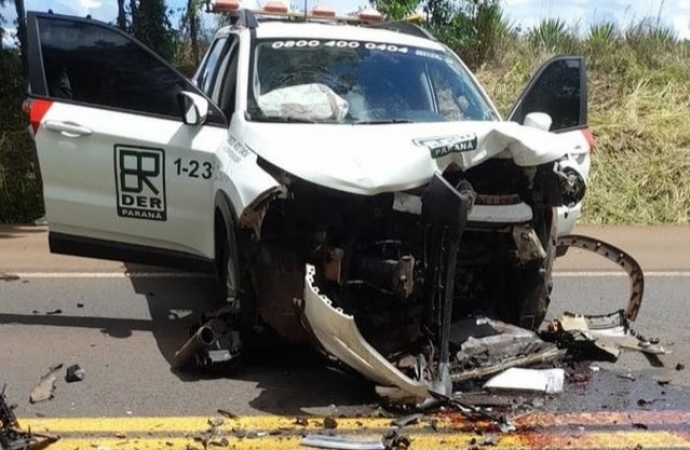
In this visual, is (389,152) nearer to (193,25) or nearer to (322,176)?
(322,176)

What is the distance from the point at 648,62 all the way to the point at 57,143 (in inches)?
524

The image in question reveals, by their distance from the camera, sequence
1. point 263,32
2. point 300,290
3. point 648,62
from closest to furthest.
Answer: point 300,290 < point 263,32 < point 648,62

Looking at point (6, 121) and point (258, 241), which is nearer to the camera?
point (258, 241)

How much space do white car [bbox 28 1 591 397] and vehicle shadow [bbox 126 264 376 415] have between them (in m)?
0.21

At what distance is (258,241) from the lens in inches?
176

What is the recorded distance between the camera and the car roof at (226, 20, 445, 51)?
19.6ft

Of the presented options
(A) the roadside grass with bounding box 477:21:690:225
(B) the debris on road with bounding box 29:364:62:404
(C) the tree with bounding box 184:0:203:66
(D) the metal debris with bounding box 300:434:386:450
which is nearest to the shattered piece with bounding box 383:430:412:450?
(D) the metal debris with bounding box 300:434:386:450

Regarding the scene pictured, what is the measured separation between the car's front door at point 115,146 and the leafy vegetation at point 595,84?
649 cm

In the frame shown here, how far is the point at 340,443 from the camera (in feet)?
12.6

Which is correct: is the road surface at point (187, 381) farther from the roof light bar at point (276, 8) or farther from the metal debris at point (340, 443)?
the roof light bar at point (276, 8)

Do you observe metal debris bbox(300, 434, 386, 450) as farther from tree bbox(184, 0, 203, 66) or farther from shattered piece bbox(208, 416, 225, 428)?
tree bbox(184, 0, 203, 66)

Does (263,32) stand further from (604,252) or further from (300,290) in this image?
(604,252)

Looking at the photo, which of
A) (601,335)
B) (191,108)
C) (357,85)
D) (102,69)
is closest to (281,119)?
(191,108)

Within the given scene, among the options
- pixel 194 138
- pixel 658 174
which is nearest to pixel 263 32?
pixel 194 138
